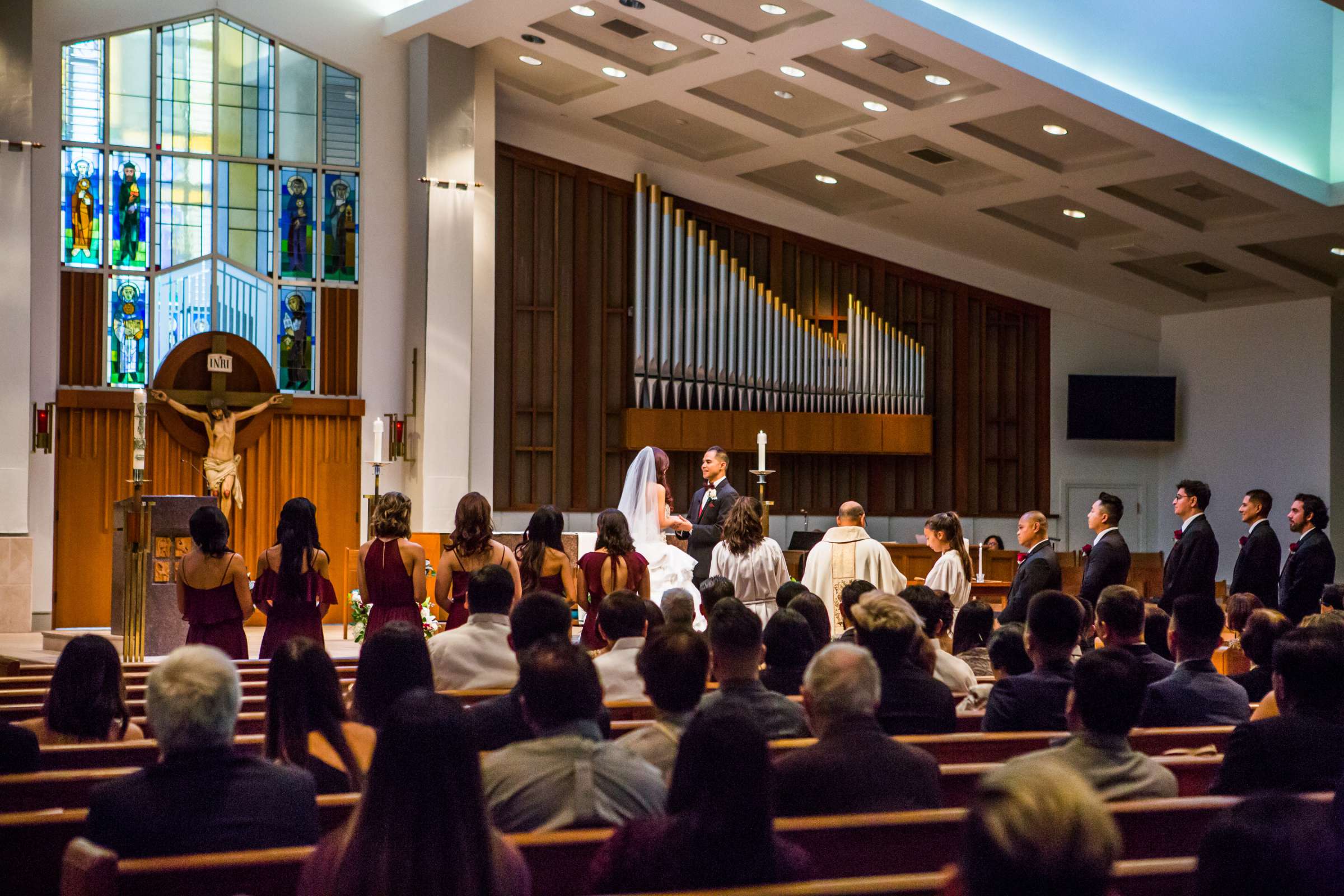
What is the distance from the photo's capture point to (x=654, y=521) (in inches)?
336

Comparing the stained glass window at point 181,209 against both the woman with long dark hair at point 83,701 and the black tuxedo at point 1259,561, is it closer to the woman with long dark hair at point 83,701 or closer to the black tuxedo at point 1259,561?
the black tuxedo at point 1259,561

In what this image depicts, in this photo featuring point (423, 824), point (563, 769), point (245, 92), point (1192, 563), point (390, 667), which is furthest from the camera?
point (245, 92)

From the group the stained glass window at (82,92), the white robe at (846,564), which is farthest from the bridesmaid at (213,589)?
the stained glass window at (82,92)

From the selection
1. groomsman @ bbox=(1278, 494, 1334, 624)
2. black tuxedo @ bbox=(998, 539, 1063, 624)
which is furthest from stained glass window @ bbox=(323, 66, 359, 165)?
groomsman @ bbox=(1278, 494, 1334, 624)

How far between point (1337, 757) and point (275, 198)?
402 inches

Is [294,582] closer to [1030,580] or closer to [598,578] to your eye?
[598,578]

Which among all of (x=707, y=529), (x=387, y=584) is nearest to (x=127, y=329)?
(x=707, y=529)

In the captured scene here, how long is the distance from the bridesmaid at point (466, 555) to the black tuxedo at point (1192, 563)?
152 inches

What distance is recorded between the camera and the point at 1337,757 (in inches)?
120

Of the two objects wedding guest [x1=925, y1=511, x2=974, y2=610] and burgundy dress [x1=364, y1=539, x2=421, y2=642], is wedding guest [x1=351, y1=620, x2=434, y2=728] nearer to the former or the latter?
burgundy dress [x1=364, y1=539, x2=421, y2=642]

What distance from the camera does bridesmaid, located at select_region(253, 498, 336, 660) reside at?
5.94m

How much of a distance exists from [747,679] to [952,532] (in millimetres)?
4027

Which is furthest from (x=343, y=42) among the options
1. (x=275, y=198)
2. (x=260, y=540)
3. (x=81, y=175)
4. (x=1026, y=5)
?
(x=1026, y=5)

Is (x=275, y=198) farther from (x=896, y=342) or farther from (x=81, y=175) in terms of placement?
(x=896, y=342)
